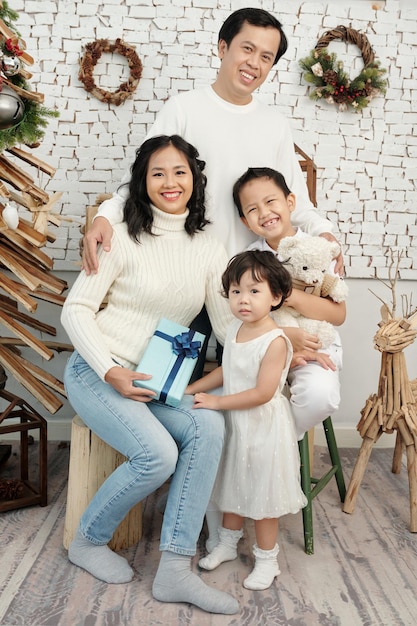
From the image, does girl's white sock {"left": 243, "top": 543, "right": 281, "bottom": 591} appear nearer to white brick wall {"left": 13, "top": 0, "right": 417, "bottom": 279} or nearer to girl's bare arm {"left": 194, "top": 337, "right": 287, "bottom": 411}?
girl's bare arm {"left": 194, "top": 337, "right": 287, "bottom": 411}

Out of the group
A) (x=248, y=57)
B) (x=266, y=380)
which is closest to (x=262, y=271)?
(x=266, y=380)

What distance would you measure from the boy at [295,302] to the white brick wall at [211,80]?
886mm

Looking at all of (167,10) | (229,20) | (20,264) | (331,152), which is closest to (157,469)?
(20,264)

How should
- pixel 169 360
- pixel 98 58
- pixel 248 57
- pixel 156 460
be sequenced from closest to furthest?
pixel 156 460
pixel 169 360
pixel 248 57
pixel 98 58

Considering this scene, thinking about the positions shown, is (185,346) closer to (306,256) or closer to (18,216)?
(306,256)

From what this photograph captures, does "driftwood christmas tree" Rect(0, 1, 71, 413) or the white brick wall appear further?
the white brick wall

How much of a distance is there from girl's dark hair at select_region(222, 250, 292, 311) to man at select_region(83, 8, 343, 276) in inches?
14.4

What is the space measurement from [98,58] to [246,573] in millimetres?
2239

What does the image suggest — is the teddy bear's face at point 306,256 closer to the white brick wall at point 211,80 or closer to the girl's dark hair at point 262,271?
the girl's dark hair at point 262,271

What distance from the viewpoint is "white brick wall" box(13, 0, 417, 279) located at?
113 inches

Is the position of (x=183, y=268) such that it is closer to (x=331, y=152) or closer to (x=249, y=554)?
(x=249, y=554)

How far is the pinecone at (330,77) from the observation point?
287 centimetres

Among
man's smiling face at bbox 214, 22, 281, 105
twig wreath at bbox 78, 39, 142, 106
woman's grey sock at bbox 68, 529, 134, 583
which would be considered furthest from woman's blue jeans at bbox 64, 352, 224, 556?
twig wreath at bbox 78, 39, 142, 106

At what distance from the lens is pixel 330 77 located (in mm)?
2877
